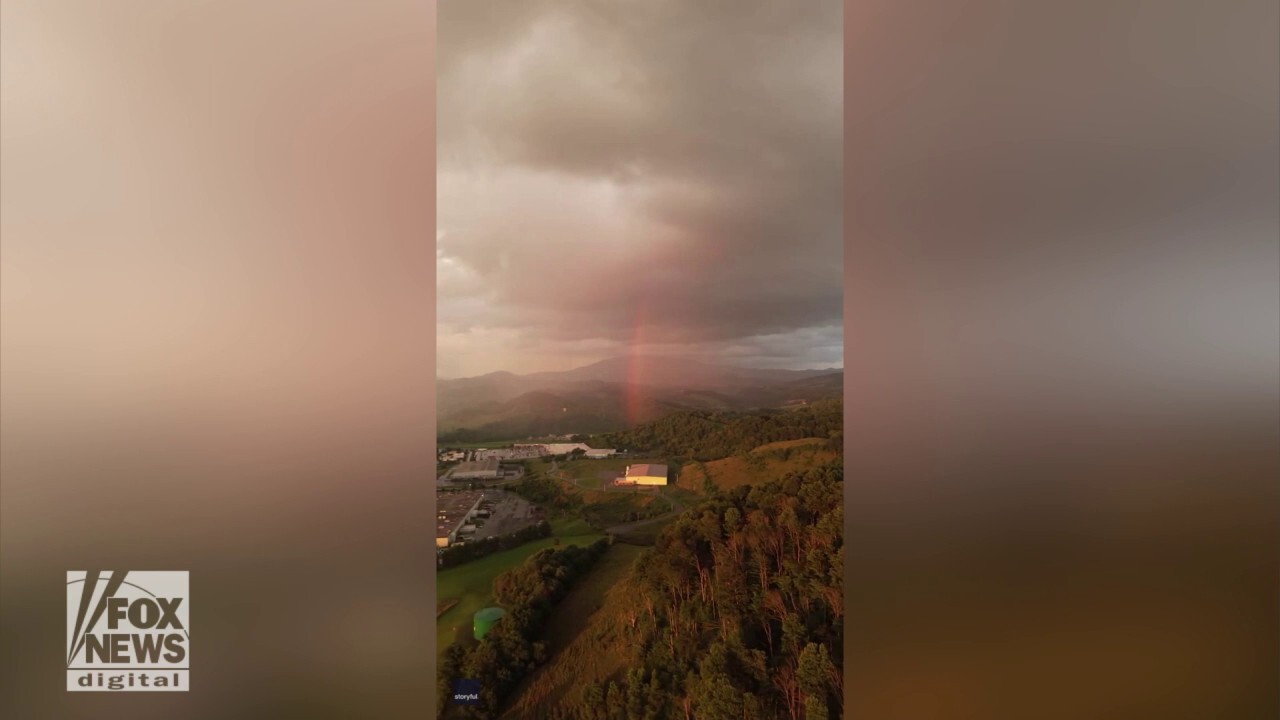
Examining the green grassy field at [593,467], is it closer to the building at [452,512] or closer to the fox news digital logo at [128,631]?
the building at [452,512]

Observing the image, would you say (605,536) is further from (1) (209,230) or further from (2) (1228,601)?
(2) (1228,601)

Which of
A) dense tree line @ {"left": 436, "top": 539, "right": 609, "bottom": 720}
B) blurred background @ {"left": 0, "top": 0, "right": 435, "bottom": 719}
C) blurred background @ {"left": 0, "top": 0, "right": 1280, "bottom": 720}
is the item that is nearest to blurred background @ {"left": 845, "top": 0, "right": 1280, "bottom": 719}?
blurred background @ {"left": 0, "top": 0, "right": 1280, "bottom": 720}

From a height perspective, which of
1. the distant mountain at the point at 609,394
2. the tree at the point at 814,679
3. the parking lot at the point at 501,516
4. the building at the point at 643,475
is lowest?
the tree at the point at 814,679

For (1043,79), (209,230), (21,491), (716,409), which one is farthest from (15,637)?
(1043,79)

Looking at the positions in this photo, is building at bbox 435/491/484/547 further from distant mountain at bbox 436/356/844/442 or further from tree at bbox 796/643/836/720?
tree at bbox 796/643/836/720

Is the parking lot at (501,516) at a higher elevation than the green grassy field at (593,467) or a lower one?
lower

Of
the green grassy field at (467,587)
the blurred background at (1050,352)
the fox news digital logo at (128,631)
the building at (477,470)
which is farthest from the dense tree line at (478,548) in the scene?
the blurred background at (1050,352)

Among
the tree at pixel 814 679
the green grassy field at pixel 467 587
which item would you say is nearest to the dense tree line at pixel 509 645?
the green grassy field at pixel 467 587
